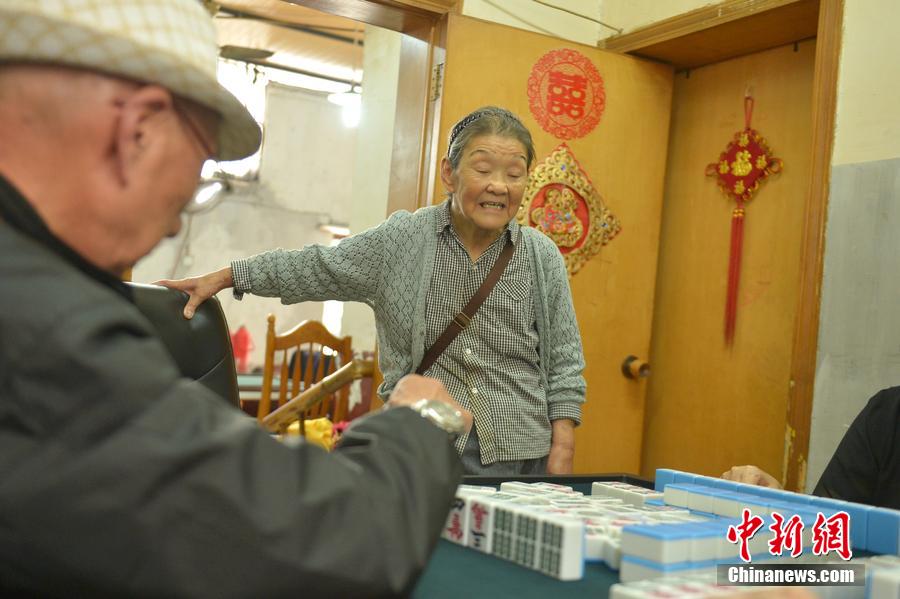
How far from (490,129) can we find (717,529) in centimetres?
169

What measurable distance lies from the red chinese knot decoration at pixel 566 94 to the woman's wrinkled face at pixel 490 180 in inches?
57.1

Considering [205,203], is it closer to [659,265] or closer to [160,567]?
[659,265]

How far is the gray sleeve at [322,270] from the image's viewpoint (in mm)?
2556

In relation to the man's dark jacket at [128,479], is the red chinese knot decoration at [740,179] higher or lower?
higher

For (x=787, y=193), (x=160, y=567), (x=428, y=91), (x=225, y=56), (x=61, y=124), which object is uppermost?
(x=225, y=56)

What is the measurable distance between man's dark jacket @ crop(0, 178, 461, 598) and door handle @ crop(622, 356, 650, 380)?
352 cm

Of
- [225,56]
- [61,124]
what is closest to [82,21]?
[61,124]

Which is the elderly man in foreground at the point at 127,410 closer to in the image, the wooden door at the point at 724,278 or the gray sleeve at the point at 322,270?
the gray sleeve at the point at 322,270

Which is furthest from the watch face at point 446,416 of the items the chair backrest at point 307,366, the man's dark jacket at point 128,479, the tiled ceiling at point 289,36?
the tiled ceiling at point 289,36

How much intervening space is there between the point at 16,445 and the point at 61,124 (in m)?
0.31

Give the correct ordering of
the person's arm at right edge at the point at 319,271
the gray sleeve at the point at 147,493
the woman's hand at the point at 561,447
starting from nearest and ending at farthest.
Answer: the gray sleeve at the point at 147,493
the person's arm at right edge at the point at 319,271
the woman's hand at the point at 561,447

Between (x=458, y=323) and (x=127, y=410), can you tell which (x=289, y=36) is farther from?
(x=127, y=410)

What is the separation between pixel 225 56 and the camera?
27.1 ft

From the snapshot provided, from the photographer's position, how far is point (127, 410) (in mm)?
746
